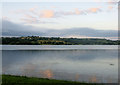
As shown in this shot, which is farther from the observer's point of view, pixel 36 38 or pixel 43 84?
pixel 36 38

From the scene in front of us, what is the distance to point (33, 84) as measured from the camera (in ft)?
37.0

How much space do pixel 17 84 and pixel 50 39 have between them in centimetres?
18964

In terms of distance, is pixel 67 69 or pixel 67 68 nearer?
pixel 67 69

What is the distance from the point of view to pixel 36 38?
195 metres

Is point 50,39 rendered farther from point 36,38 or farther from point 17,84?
point 17,84

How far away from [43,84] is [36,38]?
612ft

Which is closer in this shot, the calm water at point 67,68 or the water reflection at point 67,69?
the water reflection at point 67,69

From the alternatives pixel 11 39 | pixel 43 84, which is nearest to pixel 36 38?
pixel 11 39

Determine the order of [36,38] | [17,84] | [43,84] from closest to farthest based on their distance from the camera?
[17,84] → [43,84] → [36,38]

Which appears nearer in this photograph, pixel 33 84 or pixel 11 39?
pixel 33 84

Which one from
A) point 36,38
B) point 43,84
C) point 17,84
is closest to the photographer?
point 17,84

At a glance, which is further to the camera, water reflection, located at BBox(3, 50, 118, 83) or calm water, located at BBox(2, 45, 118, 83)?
calm water, located at BBox(2, 45, 118, 83)

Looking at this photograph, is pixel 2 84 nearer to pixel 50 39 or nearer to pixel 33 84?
pixel 33 84

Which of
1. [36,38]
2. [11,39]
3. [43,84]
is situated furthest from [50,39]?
[43,84]
